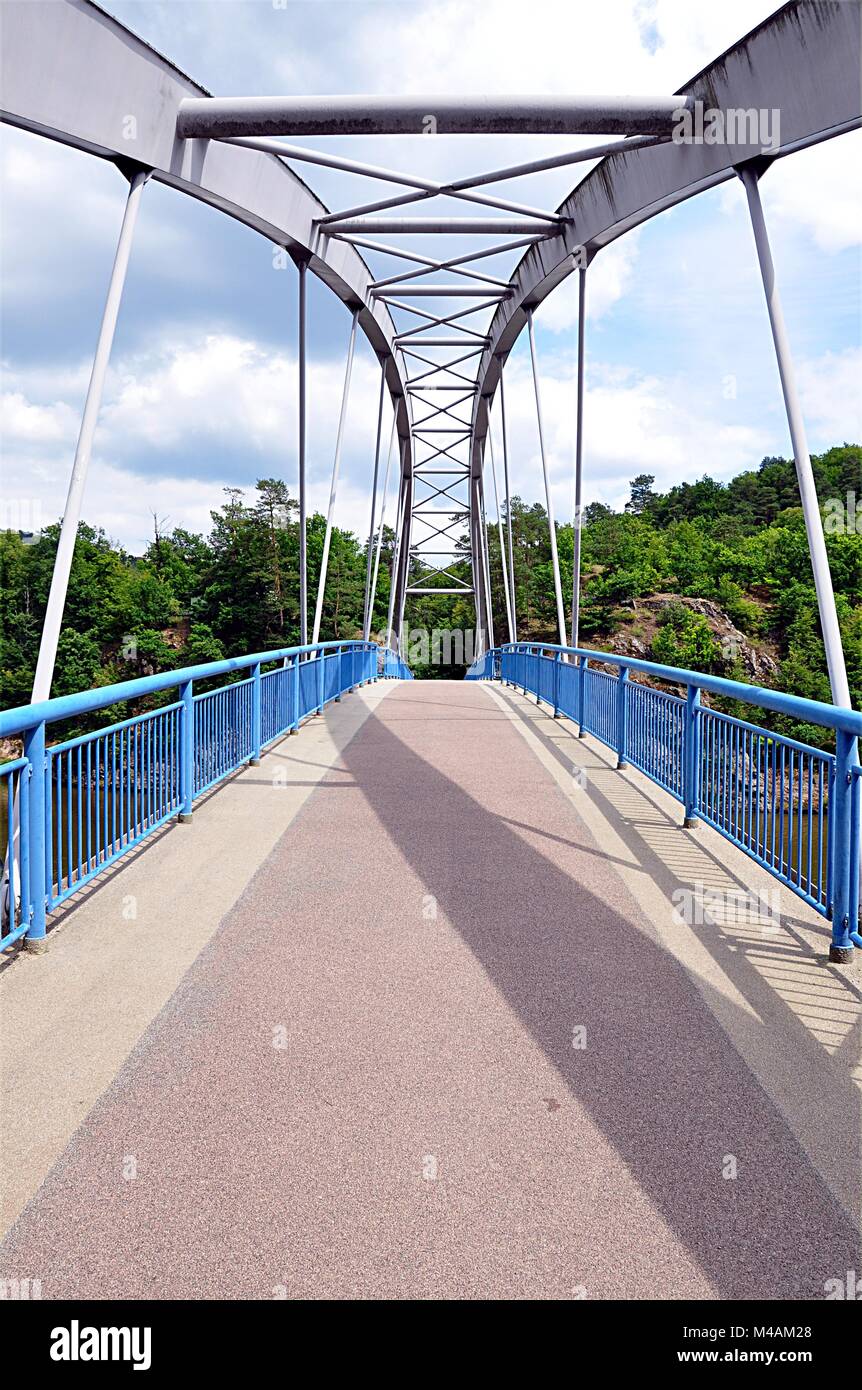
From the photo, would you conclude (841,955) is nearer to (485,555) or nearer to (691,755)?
(691,755)

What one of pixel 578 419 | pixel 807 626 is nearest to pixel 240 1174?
pixel 578 419

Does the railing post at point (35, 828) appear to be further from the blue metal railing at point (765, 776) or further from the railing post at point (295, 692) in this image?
the railing post at point (295, 692)

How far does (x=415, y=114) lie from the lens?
7.53 meters

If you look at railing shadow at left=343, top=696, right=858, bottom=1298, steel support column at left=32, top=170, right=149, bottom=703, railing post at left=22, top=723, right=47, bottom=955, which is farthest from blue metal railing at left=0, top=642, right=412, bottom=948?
railing shadow at left=343, top=696, right=858, bottom=1298

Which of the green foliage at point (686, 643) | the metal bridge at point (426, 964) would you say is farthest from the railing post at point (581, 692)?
the green foliage at point (686, 643)

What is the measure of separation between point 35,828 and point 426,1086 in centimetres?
191

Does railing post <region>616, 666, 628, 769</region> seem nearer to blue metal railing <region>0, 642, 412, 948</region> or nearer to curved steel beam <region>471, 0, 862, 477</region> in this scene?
blue metal railing <region>0, 642, 412, 948</region>

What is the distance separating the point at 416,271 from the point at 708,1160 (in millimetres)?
16364

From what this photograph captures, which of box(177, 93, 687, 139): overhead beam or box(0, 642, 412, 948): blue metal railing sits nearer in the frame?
box(0, 642, 412, 948): blue metal railing

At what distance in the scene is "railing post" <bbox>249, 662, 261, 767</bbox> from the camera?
738cm

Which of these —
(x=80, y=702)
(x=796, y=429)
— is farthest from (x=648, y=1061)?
(x=796, y=429)

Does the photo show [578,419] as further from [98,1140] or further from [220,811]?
[98,1140]

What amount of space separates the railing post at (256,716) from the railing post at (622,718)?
3.02 m

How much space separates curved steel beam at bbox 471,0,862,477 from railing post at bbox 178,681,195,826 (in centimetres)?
613
